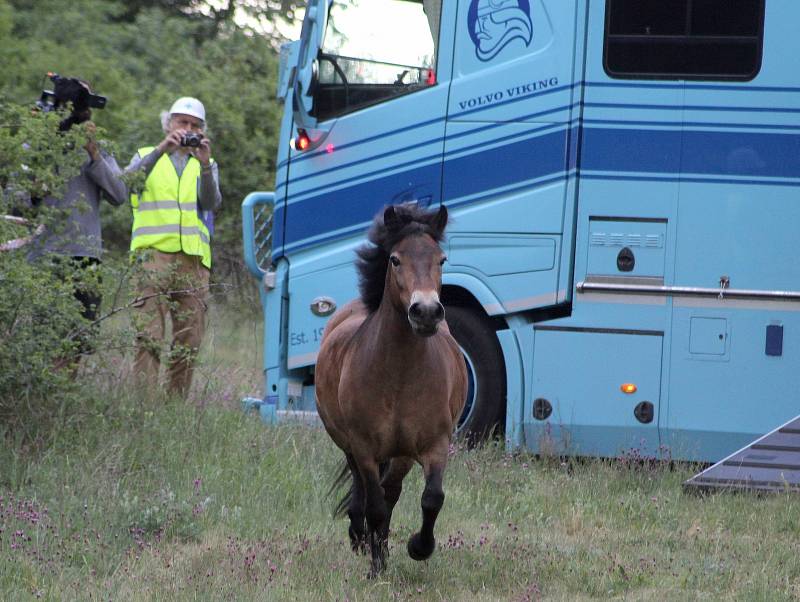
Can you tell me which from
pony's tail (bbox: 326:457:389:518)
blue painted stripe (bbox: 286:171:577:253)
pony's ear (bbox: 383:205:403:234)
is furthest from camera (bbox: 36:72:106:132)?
pony's ear (bbox: 383:205:403:234)

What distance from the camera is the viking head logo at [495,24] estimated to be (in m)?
8.02

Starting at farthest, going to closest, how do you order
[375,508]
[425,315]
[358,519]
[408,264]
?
[358,519] < [375,508] < [408,264] < [425,315]

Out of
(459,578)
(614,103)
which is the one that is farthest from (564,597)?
(614,103)

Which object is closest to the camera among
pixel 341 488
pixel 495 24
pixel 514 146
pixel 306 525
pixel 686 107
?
pixel 306 525

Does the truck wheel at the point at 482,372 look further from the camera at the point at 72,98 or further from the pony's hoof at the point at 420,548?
the camera at the point at 72,98

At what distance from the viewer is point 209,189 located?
371 inches

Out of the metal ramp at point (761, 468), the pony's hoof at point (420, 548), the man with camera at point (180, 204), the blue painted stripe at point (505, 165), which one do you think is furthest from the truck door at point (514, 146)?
the pony's hoof at point (420, 548)

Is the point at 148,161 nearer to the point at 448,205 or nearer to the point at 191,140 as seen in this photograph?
the point at 191,140

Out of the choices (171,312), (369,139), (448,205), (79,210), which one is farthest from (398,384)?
(171,312)

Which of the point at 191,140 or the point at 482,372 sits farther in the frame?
the point at 191,140

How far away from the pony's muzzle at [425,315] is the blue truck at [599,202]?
9.47 feet

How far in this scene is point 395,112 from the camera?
835 centimetres

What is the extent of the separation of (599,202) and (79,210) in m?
3.13

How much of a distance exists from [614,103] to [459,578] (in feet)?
11.3
